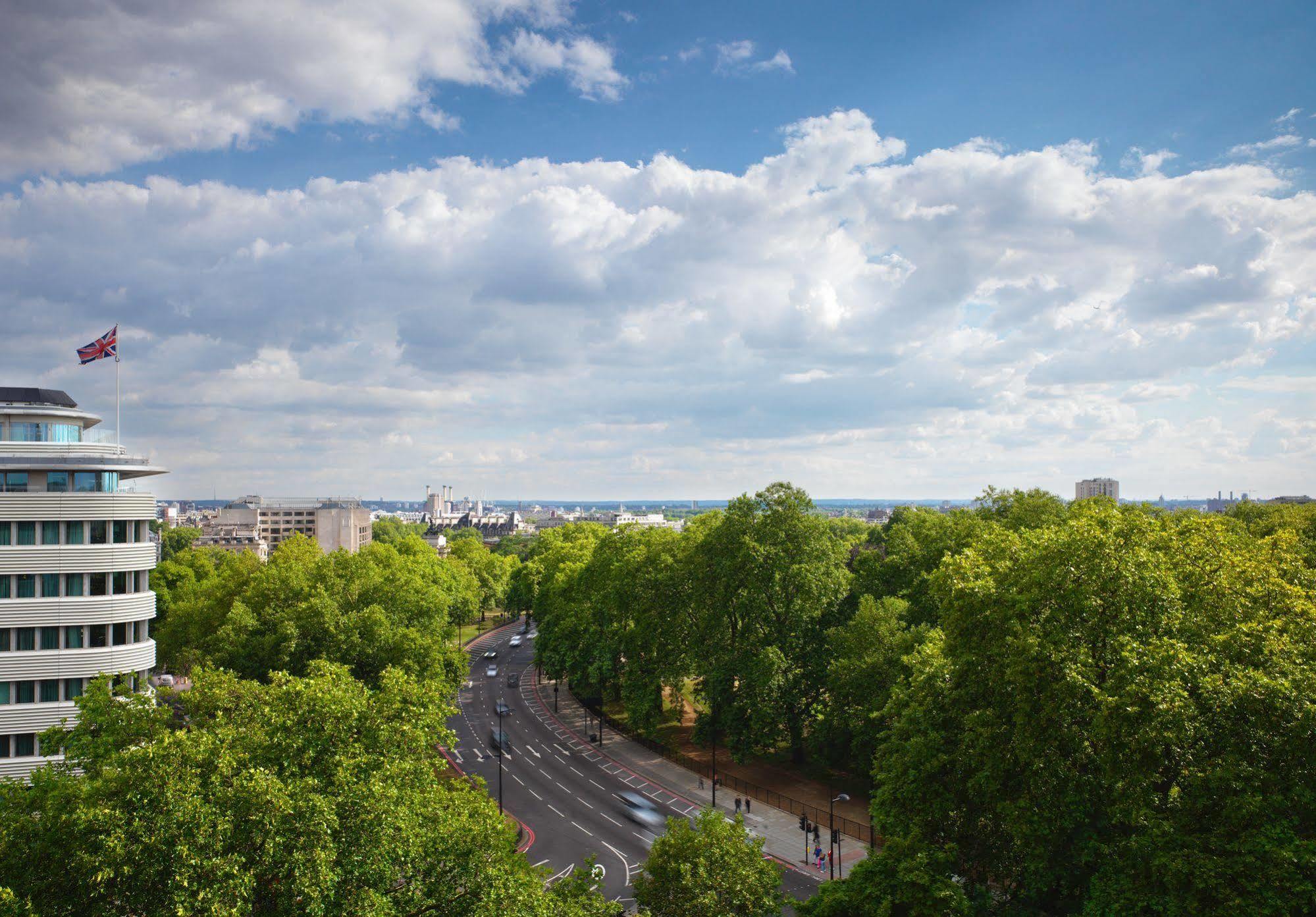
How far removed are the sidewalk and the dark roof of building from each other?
135ft

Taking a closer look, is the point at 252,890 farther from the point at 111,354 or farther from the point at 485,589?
the point at 485,589

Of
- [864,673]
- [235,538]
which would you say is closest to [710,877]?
[864,673]

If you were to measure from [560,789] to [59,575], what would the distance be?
29.9 metres

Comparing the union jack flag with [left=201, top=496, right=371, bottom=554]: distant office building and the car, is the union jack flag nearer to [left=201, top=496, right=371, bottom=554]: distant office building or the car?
the car

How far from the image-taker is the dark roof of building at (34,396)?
4012cm

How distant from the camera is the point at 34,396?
4078 cm

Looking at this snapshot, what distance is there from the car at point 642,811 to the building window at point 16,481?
117ft

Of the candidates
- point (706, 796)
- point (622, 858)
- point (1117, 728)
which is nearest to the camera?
point (1117, 728)

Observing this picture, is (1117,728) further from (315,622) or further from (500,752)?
(315,622)

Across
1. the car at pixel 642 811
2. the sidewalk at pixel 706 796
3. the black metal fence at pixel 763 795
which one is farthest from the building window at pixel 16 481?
the black metal fence at pixel 763 795

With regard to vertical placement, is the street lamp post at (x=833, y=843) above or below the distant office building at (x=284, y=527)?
below

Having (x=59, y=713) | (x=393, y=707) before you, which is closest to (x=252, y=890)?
(x=393, y=707)

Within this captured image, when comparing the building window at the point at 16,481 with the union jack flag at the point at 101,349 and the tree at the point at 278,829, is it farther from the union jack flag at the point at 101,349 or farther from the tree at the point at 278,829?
the tree at the point at 278,829

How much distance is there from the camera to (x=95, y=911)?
1546 centimetres
